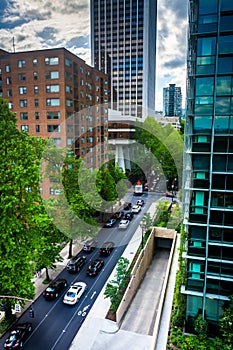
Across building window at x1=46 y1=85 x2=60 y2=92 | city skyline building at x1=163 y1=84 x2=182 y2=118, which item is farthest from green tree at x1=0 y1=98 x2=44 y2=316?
city skyline building at x1=163 y1=84 x2=182 y2=118

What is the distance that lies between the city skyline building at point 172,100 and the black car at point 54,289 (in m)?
100

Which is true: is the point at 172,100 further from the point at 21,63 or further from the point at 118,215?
the point at 21,63

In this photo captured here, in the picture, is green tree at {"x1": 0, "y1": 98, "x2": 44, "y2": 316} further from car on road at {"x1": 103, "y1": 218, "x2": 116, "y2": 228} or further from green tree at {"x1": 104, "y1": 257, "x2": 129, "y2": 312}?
car on road at {"x1": 103, "y1": 218, "x2": 116, "y2": 228}

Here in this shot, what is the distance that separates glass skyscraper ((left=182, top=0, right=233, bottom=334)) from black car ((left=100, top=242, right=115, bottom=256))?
8.92m

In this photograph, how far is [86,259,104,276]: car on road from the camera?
15.8 m

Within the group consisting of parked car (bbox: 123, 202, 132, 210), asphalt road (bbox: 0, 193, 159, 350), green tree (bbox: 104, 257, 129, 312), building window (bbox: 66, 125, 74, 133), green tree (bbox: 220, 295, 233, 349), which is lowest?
asphalt road (bbox: 0, 193, 159, 350)

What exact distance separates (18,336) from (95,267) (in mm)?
5994

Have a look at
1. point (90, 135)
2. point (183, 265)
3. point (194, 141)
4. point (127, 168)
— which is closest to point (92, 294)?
point (183, 265)

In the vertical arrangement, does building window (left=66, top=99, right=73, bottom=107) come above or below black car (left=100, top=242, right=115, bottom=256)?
above

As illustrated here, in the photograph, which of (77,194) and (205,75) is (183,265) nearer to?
(205,75)

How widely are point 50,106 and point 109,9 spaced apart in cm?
4453

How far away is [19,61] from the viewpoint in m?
22.3

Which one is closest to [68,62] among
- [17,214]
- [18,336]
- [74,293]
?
[17,214]

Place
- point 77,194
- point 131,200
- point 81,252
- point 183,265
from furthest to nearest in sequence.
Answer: point 131,200 < point 81,252 < point 77,194 < point 183,265
